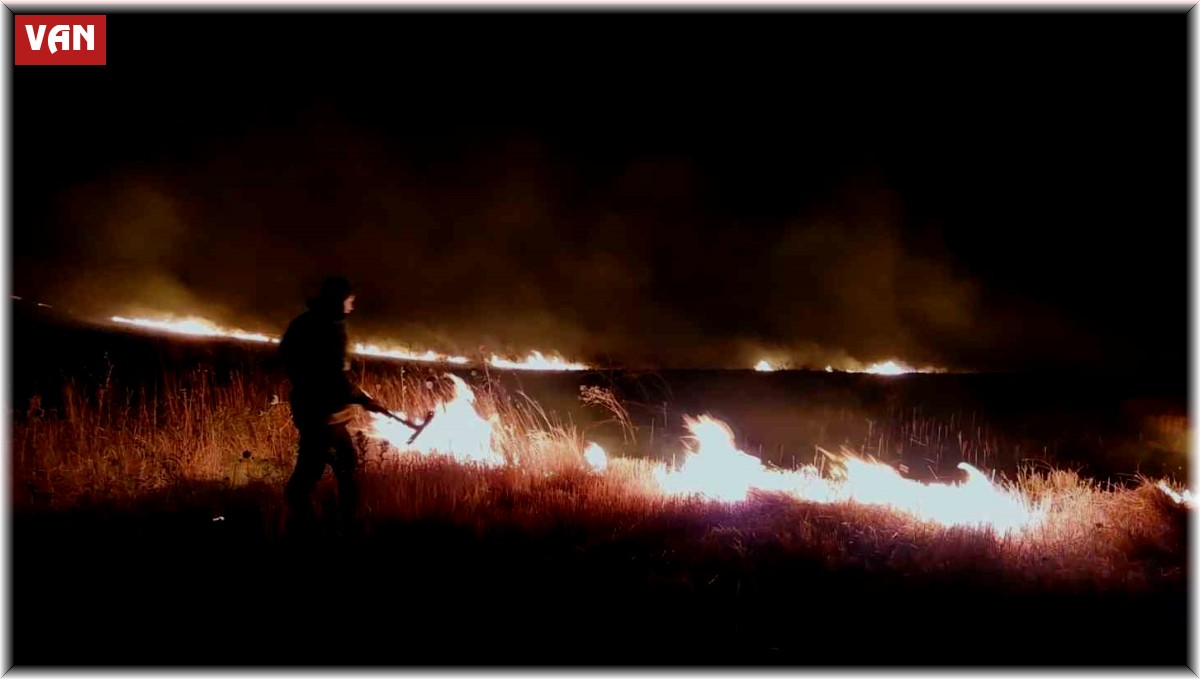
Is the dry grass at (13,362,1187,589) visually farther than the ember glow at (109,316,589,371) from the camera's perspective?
No

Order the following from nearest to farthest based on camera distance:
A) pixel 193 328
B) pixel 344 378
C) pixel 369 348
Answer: pixel 344 378 < pixel 193 328 < pixel 369 348

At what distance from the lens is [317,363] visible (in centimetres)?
563

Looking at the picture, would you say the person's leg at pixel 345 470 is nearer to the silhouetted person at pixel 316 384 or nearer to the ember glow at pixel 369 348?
the silhouetted person at pixel 316 384

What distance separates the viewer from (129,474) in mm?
6660

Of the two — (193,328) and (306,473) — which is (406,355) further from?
(306,473)

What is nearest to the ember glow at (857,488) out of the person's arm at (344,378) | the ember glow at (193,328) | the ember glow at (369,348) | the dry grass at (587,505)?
the dry grass at (587,505)

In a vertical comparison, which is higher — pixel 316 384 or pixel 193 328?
pixel 193 328

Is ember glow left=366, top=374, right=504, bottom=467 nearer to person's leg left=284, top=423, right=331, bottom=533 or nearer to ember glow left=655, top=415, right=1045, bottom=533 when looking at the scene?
ember glow left=655, top=415, right=1045, bottom=533

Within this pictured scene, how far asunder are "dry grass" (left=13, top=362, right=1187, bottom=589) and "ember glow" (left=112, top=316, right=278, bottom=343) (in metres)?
17.7

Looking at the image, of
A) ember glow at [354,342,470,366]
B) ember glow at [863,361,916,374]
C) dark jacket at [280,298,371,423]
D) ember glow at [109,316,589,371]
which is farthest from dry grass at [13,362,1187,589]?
ember glow at [863,361,916,374]

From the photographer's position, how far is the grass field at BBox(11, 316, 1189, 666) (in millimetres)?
4293

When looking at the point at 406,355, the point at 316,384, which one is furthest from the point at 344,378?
the point at 406,355

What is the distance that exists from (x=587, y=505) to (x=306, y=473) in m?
2.32

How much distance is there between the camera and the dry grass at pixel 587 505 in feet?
Answer: 18.3
